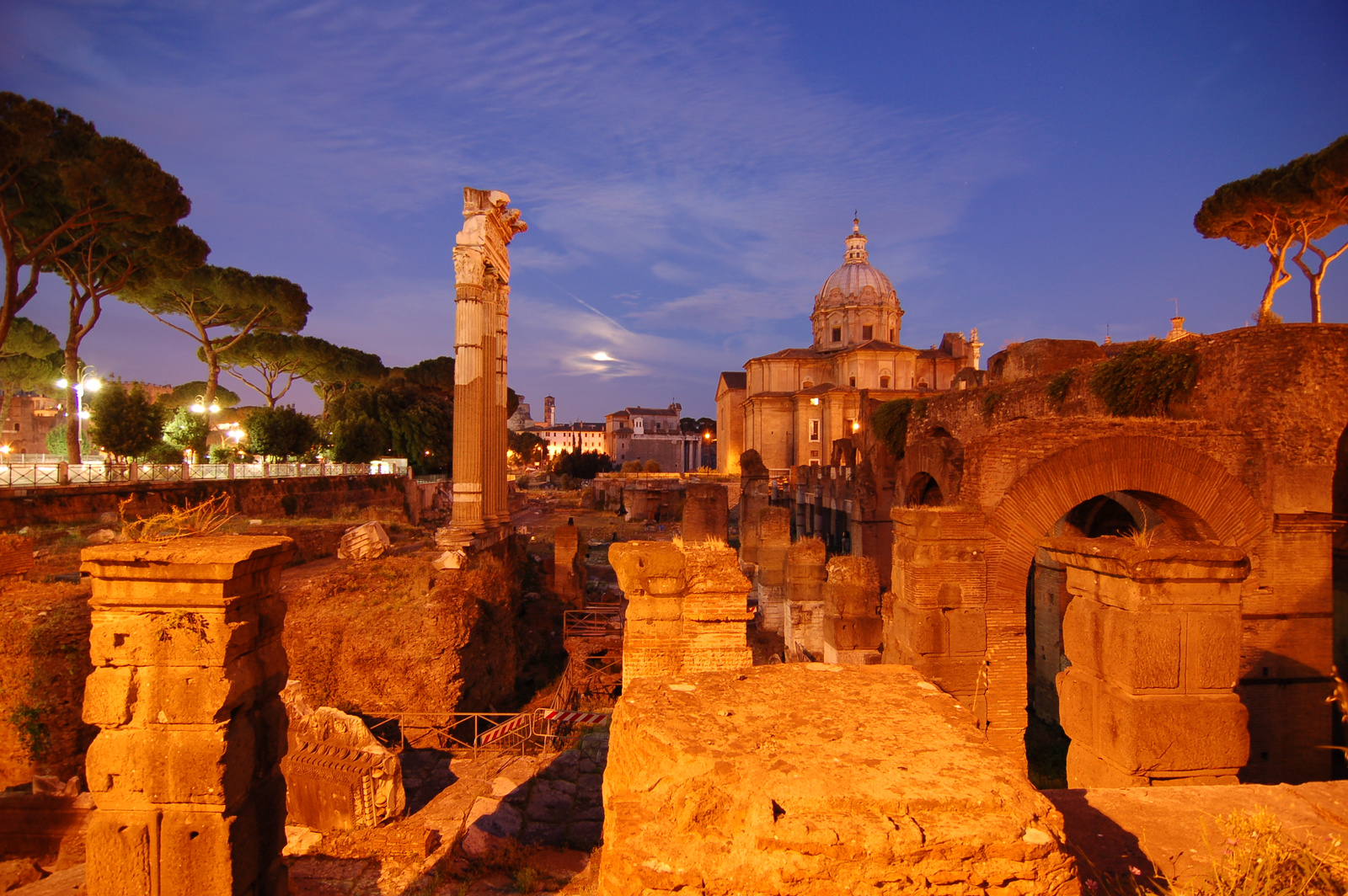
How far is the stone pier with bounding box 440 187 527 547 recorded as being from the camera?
43.7 feet

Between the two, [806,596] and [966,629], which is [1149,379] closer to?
[966,629]

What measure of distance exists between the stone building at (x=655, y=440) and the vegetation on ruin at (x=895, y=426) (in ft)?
218

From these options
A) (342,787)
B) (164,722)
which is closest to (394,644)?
(342,787)

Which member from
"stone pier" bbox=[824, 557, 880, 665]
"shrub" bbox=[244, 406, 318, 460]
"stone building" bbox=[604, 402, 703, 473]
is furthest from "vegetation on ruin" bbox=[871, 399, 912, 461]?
"stone building" bbox=[604, 402, 703, 473]

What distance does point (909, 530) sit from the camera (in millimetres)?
6625

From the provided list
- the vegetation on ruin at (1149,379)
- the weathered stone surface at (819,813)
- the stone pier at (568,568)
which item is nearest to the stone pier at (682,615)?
the weathered stone surface at (819,813)

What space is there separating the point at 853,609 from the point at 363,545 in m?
9.71

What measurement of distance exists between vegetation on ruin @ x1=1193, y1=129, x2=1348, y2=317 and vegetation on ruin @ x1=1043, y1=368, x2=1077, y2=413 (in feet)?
33.5

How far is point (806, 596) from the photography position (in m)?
10.4

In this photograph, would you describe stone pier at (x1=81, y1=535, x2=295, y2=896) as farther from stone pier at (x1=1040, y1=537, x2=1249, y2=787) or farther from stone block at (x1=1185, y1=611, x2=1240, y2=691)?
stone block at (x1=1185, y1=611, x2=1240, y2=691)

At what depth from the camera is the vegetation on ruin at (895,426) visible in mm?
13898

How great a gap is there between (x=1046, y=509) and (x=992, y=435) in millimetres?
974

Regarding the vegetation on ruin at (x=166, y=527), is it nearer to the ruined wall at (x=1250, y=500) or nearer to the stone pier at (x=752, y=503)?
the ruined wall at (x=1250, y=500)

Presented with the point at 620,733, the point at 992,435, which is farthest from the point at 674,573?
the point at 992,435
